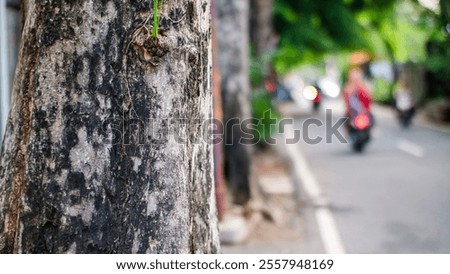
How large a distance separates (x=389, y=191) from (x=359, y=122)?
358cm

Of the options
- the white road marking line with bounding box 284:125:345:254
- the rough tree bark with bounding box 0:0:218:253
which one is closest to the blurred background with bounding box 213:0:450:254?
the white road marking line with bounding box 284:125:345:254

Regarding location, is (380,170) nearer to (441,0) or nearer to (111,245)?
(441,0)

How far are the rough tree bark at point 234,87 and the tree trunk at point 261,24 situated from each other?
432 cm

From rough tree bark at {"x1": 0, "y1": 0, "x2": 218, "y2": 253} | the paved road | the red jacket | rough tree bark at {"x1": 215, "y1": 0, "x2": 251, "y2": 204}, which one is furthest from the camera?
the red jacket

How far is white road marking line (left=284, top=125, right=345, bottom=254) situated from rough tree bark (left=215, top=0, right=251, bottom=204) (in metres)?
1.04

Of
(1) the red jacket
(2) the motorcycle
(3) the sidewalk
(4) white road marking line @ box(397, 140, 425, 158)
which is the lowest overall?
(3) the sidewalk

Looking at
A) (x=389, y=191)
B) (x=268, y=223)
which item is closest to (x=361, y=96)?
(x=389, y=191)

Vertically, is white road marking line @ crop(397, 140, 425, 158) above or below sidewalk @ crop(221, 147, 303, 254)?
above

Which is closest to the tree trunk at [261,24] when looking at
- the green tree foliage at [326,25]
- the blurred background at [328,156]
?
the blurred background at [328,156]

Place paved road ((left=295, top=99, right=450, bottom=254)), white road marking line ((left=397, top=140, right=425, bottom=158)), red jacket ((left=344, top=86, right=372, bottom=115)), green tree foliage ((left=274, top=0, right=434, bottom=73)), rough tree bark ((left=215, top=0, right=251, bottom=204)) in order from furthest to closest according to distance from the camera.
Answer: white road marking line ((left=397, top=140, right=425, bottom=158))
green tree foliage ((left=274, top=0, right=434, bottom=73))
red jacket ((left=344, top=86, right=372, bottom=115))
rough tree bark ((left=215, top=0, right=251, bottom=204))
paved road ((left=295, top=99, right=450, bottom=254))

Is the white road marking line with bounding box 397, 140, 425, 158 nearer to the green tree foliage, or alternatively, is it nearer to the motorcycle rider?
the motorcycle rider

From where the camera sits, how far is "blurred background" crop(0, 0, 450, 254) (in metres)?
6.34

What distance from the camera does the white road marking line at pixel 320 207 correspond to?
6.30m

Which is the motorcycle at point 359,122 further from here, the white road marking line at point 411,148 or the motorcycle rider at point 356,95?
the white road marking line at point 411,148
